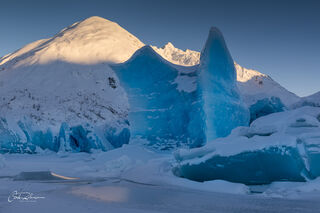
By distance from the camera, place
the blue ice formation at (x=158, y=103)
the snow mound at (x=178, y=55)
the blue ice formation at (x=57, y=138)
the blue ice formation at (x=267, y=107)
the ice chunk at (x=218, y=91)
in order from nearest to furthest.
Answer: the ice chunk at (x=218, y=91) < the blue ice formation at (x=158, y=103) < the blue ice formation at (x=267, y=107) < the blue ice formation at (x=57, y=138) < the snow mound at (x=178, y=55)

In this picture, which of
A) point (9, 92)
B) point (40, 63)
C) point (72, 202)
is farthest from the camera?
point (40, 63)

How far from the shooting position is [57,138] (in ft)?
50.0

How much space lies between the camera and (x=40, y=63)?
2295cm

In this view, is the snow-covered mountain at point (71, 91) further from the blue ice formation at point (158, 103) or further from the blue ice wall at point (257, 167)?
the blue ice wall at point (257, 167)

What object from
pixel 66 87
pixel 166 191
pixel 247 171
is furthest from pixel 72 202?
pixel 66 87

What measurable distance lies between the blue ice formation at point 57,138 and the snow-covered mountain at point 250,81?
Answer: 27.8 feet

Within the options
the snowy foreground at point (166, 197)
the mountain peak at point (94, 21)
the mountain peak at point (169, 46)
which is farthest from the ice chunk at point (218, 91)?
the mountain peak at point (169, 46)

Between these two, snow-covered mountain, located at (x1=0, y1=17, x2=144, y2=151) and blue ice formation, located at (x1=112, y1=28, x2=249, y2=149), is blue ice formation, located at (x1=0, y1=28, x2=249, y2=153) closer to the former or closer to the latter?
blue ice formation, located at (x1=112, y1=28, x2=249, y2=149)

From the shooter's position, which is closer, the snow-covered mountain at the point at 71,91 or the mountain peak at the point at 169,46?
the snow-covered mountain at the point at 71,91

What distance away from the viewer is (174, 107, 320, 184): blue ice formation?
566 cm

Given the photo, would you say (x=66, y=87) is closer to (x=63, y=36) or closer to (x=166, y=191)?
(x=63, y=36)

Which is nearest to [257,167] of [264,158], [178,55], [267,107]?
[264,158]

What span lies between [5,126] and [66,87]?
756 centimetres

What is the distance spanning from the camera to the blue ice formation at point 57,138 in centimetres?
1430
